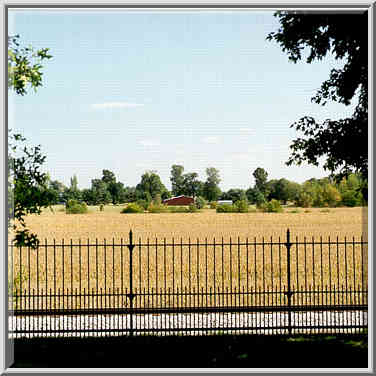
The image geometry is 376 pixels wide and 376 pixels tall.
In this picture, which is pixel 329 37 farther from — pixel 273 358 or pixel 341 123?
pixel 273 358

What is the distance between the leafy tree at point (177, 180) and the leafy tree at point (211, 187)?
41 centimetres

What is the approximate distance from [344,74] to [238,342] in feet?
12.9

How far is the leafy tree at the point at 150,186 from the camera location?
338 inches

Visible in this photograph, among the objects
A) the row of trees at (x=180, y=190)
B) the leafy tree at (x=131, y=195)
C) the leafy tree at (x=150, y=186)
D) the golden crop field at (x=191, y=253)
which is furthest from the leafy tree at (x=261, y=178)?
the golden crop field at (x=191, y=253)

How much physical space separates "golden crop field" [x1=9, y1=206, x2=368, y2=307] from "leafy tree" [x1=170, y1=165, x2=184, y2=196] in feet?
9.49

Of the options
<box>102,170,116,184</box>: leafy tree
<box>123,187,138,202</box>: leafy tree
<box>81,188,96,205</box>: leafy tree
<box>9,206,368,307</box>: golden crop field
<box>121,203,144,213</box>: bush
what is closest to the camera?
<box>123,187,138,202</box>: leafy tree

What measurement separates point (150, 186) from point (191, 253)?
11.4 metres

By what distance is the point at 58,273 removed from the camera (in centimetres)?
1546

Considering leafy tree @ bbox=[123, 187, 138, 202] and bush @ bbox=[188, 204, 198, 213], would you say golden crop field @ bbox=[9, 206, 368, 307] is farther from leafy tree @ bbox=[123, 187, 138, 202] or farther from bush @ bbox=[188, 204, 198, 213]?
leafy tree @ bbox=[123, 187, 138, 202]

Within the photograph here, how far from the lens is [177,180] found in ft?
28.5

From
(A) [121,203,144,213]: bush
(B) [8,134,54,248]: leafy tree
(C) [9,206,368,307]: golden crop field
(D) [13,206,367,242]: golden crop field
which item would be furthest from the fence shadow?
(D) [13,206,367,242]: golden crop field

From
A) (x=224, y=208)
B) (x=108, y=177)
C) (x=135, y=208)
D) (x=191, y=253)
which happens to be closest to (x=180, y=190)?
(x=108, y=177)

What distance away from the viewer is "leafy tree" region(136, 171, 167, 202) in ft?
28.1

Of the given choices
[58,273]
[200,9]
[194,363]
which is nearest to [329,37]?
[200,9]
